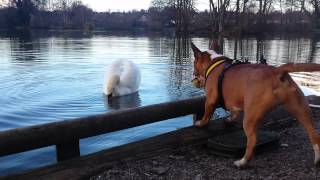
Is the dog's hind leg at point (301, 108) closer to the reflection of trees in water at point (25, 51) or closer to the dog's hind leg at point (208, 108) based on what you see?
the dog's hind leg at point (208, 108)

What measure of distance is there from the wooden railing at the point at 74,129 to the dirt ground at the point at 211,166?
0.68 meters

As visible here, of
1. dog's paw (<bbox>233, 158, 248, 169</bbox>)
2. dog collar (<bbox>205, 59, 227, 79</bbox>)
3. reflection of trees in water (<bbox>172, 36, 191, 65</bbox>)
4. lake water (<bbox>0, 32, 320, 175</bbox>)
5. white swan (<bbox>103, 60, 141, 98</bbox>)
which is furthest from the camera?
reflection of trees in water (<bbox>172, 36, 191, 65</bbox>)

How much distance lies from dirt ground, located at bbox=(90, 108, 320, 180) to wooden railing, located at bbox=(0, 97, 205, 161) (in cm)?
68

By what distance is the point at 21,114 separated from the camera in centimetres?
1036

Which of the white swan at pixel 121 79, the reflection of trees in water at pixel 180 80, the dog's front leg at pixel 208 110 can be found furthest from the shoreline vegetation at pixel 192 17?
the dog's front leg at pixel 208 110

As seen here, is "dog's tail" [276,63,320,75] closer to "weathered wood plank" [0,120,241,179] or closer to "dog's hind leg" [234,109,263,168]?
"dog's hind leg" [234,109,263,168]

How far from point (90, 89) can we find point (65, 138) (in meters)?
8.59

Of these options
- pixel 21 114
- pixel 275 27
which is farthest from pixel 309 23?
pixel 21 114

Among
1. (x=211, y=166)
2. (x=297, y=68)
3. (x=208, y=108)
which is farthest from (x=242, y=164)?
(x=297, y=68)

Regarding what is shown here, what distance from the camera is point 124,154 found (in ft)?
18.4

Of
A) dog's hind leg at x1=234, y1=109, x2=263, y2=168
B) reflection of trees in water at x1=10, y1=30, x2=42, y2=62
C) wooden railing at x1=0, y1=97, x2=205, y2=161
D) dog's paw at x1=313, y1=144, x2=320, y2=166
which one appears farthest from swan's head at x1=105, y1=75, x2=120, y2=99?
reflection of trees in water at x1=10, y1=30, x2=42, y2=62

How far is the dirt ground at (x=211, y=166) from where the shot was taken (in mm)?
5070

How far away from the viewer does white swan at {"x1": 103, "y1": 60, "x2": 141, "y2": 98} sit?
1287 centimetres

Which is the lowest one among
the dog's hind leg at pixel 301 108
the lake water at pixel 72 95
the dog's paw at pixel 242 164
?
the lake water at pixel 72 95
